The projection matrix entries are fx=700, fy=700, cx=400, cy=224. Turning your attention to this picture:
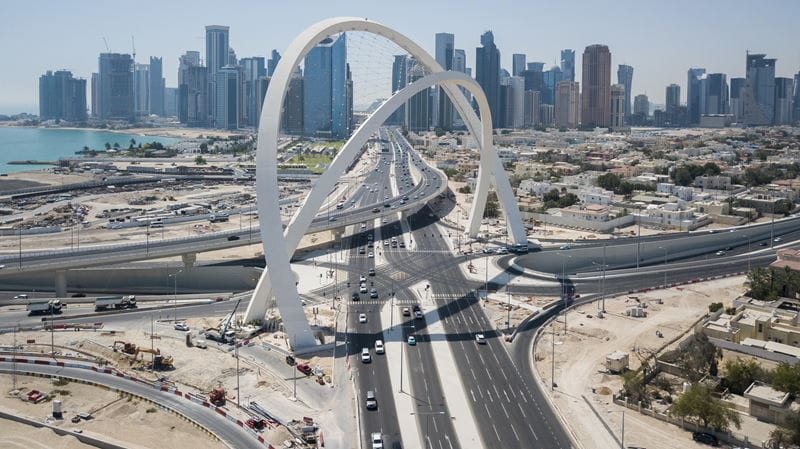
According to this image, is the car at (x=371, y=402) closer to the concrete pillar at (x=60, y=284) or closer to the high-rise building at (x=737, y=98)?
the concrete pillar at (x=60, y=284)

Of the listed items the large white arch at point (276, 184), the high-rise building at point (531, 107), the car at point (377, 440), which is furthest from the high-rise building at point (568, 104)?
the car at point (377, 440)

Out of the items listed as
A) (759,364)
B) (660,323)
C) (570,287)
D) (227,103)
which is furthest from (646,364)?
(227,103)

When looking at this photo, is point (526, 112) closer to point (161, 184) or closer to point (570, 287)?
point (161, 184)

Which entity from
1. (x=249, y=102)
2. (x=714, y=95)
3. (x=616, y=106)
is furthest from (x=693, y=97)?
(x=249, y=102)

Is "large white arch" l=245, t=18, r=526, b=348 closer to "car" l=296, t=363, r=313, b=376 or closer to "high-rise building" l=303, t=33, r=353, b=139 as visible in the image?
"car" l=296, t=363, r=313, b=376

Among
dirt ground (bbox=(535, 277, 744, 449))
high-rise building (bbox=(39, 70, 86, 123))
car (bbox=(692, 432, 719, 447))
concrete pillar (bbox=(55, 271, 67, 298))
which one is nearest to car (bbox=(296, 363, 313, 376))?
dirt ground (bbox=(535, 277, 744, 449))

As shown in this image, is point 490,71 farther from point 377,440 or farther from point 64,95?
point 377,440
